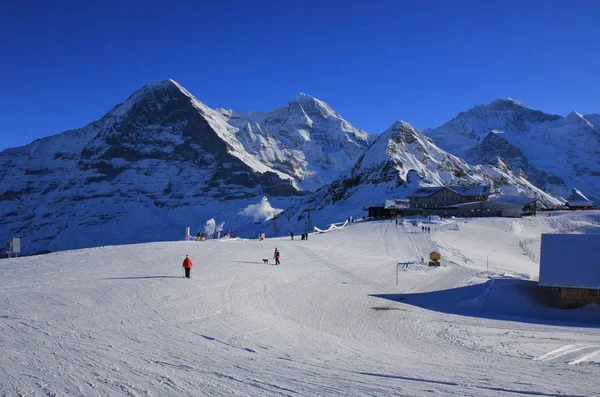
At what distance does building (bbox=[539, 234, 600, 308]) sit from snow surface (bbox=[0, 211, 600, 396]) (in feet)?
3.25

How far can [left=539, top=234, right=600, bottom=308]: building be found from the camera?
84.4ft

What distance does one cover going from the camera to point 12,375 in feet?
34.2

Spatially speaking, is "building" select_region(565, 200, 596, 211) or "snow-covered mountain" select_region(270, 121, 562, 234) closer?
"building" select_region(565, 200, 596, 211)

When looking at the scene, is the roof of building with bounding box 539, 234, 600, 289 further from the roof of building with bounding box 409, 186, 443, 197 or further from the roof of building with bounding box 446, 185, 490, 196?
the roof of building with bounding box 409, 186, 443, 197

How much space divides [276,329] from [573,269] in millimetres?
17749

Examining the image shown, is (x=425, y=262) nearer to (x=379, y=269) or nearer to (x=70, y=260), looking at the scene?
(x=379, y=269)

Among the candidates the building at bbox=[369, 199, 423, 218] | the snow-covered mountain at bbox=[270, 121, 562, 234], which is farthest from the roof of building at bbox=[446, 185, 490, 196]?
the building at bbox=[369, 199, 423, 218]

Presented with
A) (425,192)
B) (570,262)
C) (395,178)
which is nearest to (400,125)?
(395,178)

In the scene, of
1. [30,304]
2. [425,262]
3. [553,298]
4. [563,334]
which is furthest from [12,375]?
[425,262]

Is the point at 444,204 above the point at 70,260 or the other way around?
above

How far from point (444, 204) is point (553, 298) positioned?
243 ft

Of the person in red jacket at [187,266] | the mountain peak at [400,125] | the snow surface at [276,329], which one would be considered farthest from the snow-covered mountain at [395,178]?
the person in red jacket at [187,266]

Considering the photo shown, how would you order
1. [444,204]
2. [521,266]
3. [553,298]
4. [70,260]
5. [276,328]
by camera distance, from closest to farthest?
1. [276,328]
2. [553,298]
3. [70,260]
4. [521,266]
5. [444,204]

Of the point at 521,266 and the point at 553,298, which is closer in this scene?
the point at 553,298
